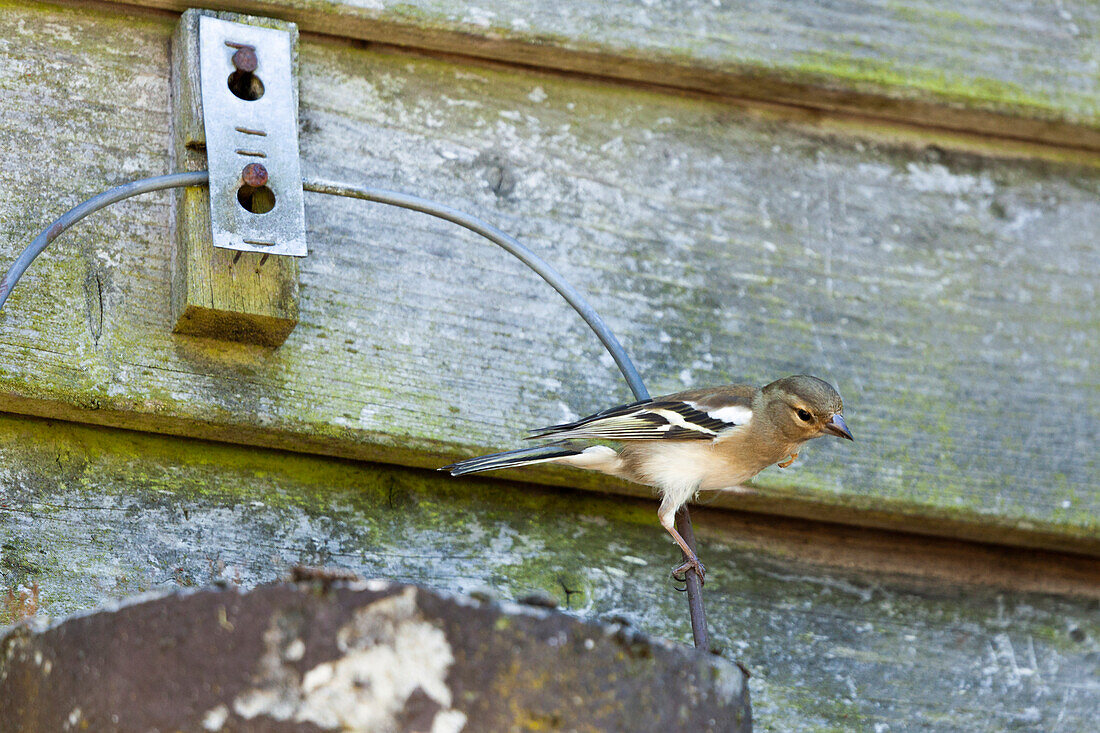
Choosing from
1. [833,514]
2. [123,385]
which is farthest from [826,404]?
[123,385]

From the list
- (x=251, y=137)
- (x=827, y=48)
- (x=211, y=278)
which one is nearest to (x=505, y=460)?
(x=211, y=278)

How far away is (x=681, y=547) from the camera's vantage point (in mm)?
1977

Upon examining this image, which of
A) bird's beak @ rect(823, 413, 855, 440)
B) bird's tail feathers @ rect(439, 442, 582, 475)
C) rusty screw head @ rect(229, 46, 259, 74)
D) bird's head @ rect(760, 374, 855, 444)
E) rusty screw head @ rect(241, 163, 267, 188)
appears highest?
rusty screw head @ rect(229, 46, 259, 74)

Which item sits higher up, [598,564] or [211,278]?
[211,278]

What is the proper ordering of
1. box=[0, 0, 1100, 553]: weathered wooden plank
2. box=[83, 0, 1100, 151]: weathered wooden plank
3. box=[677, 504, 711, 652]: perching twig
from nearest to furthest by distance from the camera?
box=[677, 504, 711, 652]: perching twig < box=[0, 0, 1100, 553]: weathered wooden plank < box=[83, 0, 1100, 151]: weathered wooden plank

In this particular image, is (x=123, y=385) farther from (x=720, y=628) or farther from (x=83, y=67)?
(x=720, y=628)

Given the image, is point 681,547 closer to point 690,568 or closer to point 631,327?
point 690,568

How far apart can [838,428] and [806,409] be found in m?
0.07

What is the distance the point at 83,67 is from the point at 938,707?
72.9 inches

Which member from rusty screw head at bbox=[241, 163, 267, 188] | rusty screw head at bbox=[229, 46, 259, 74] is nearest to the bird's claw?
rusty screw head at bbox=[241, 163, 267, 188]

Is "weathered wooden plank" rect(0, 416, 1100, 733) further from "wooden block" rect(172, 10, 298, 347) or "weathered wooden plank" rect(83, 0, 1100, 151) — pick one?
"weathered wooden plank" rect(83, 0, 1100, 151)

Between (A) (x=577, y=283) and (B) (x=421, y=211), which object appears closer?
(B) (x=421, y=211)

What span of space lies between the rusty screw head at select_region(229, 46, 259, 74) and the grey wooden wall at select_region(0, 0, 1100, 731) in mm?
115

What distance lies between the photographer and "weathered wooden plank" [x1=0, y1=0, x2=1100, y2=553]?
1950mm
